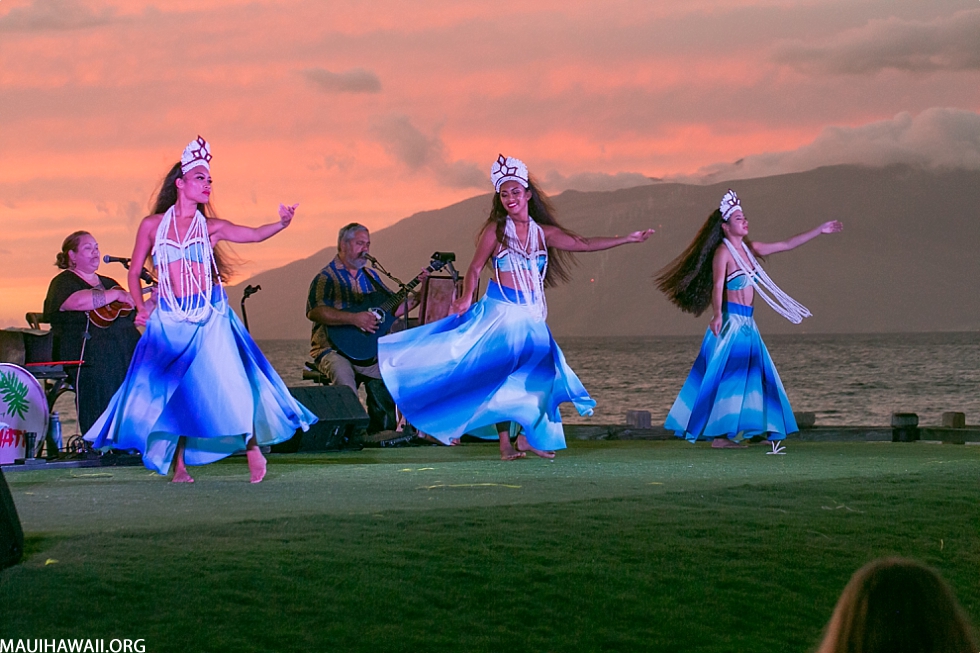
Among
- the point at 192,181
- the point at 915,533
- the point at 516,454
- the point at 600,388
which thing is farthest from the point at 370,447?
the point at 600,388

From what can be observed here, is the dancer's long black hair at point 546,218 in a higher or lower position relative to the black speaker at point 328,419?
higher

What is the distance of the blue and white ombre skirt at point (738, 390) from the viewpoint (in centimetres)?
1206

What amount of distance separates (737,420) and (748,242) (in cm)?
166

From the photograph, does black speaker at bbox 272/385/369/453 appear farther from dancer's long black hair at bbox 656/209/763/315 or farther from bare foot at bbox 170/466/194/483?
dancer's long black hair at bbox 656/209/763/315

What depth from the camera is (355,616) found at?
5.46 meters

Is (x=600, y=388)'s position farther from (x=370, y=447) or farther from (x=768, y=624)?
(x=768, y=624)

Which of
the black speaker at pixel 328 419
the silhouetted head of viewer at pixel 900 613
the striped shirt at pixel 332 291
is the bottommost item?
the silhouetted head of viewer at pixel 900 613

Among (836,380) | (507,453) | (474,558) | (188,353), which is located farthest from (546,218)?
(836,380)

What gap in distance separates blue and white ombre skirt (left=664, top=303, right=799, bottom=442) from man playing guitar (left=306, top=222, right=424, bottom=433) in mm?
2952

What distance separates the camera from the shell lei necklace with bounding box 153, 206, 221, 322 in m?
8.95

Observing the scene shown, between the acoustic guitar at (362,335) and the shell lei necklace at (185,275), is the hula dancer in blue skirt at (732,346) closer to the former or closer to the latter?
the acoustic guitar at (362,335)

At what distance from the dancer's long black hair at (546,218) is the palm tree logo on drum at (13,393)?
12.4ft

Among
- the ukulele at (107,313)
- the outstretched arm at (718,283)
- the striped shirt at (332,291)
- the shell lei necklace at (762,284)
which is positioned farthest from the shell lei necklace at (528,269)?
Answer: the ukulele at (107,313)

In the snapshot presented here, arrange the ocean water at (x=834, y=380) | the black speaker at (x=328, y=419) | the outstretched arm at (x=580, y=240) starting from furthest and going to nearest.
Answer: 1. the ocean water at (x=834, y=380)
2. the black speaker at (x=328, y=419)
3. the outstretched arm at (x=580, y=240)
